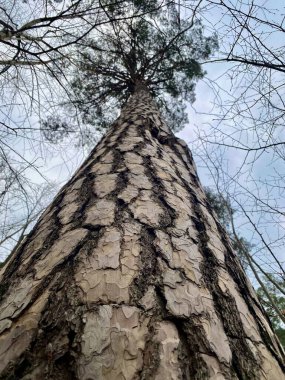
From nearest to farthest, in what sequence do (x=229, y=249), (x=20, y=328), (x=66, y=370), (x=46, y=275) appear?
1. (x=66, y=370)
2. (x=20, y=328)
3. (x=46, y=275)
4. (x=229, y=249)

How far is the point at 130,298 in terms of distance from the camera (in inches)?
29.6

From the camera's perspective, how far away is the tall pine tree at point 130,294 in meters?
0.64

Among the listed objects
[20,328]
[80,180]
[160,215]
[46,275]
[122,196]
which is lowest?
[20,328]

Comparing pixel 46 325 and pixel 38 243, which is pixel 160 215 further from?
pixel 46 325

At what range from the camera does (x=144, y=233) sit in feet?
3.22

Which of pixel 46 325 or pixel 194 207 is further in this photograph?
pixel 194 207

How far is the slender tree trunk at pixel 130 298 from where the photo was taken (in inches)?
25.0

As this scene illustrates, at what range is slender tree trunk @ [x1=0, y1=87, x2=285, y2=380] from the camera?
2.09ft

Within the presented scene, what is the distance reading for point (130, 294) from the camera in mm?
764

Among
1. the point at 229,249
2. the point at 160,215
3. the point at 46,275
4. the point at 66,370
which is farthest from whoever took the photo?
the point at 229,249

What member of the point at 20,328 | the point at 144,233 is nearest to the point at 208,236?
the point at 144,233

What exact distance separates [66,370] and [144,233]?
448mm

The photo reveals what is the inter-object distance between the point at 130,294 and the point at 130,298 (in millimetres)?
13

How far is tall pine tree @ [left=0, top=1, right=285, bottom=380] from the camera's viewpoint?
0.64m
